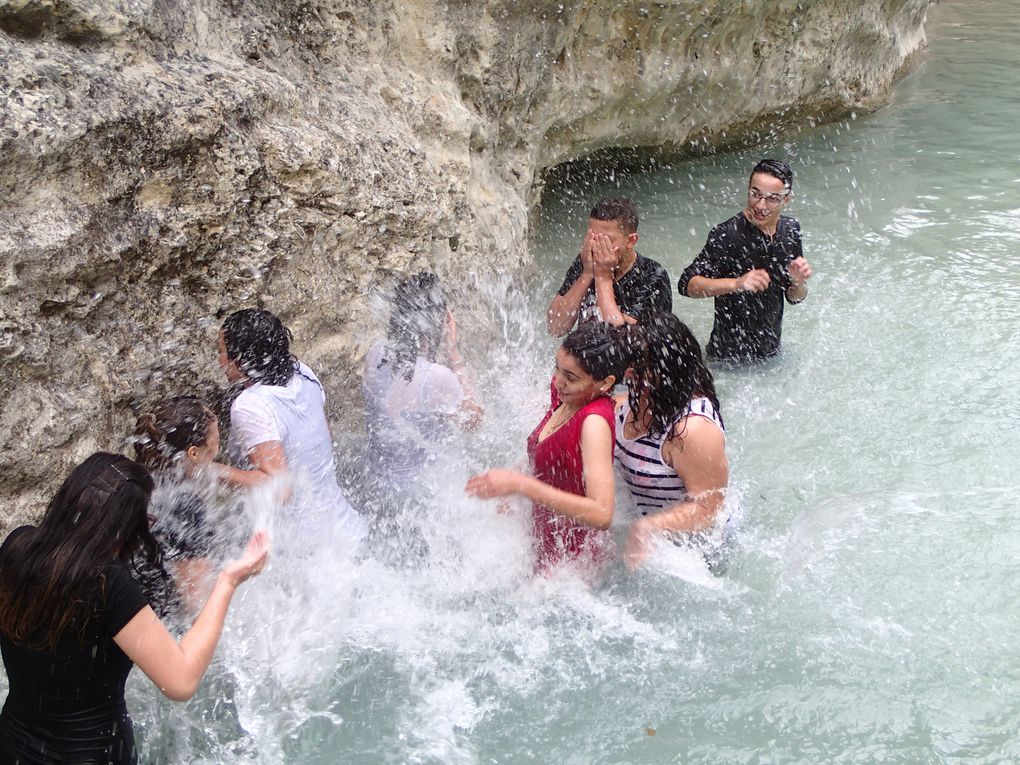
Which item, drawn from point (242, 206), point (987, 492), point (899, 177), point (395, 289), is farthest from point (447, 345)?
point (899, 177)

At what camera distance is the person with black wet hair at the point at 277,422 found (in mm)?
3615

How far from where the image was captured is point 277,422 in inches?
143

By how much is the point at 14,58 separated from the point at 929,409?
4.91 meters

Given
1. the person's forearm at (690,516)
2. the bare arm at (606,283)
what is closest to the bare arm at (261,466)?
the person's forearm at (690,516)

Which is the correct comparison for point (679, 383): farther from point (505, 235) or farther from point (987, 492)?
point (505, 235)

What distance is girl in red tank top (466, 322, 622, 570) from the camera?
3312mm

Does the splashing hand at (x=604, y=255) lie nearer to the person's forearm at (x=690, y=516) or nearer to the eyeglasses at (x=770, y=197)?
the eyeglasses at (x=770, y=197)

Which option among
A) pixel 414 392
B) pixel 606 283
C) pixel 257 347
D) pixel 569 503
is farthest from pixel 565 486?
pixel 606 283

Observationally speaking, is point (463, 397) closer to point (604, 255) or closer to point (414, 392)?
point (414, 392)

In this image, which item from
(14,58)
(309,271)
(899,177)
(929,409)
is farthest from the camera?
(899,177)

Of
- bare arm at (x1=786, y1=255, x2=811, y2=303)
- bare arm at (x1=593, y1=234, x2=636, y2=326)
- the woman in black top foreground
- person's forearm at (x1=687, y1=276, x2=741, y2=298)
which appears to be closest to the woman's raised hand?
the woman in black top foreground

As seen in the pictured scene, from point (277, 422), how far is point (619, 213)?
7.15 feet

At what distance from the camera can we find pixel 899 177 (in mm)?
9047

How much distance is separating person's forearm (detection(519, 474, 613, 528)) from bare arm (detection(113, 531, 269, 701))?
1.11m
